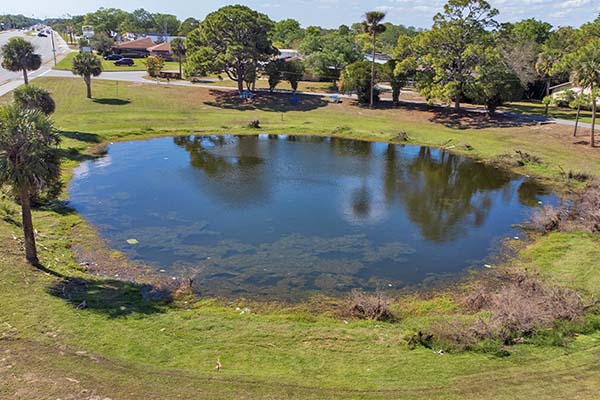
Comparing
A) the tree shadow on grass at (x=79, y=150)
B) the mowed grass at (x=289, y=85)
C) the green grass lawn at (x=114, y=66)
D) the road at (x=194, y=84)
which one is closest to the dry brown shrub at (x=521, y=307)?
the tree shadow on grass at (x=79, y=150)

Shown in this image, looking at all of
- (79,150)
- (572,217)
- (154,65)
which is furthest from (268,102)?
(572,217)

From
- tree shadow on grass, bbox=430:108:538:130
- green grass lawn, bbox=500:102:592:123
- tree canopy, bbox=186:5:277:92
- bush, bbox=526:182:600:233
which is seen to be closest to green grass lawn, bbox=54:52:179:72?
tree canopy, bbox=186:5:277:92

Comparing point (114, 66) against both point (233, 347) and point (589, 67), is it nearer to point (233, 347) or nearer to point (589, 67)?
point (589, 67)

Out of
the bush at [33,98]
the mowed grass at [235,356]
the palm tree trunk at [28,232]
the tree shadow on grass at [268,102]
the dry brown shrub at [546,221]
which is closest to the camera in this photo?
the mowed grass at [235,356]

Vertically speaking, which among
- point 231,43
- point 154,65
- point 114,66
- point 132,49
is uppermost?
point 132,49

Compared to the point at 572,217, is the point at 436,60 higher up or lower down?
higher up

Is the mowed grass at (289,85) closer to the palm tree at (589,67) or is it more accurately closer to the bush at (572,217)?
the palm tree at (589,67)

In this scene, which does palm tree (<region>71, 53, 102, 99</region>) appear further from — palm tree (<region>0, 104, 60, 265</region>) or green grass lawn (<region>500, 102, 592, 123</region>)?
green grass lawn (<region>500, 102, 592, 123</region>)
